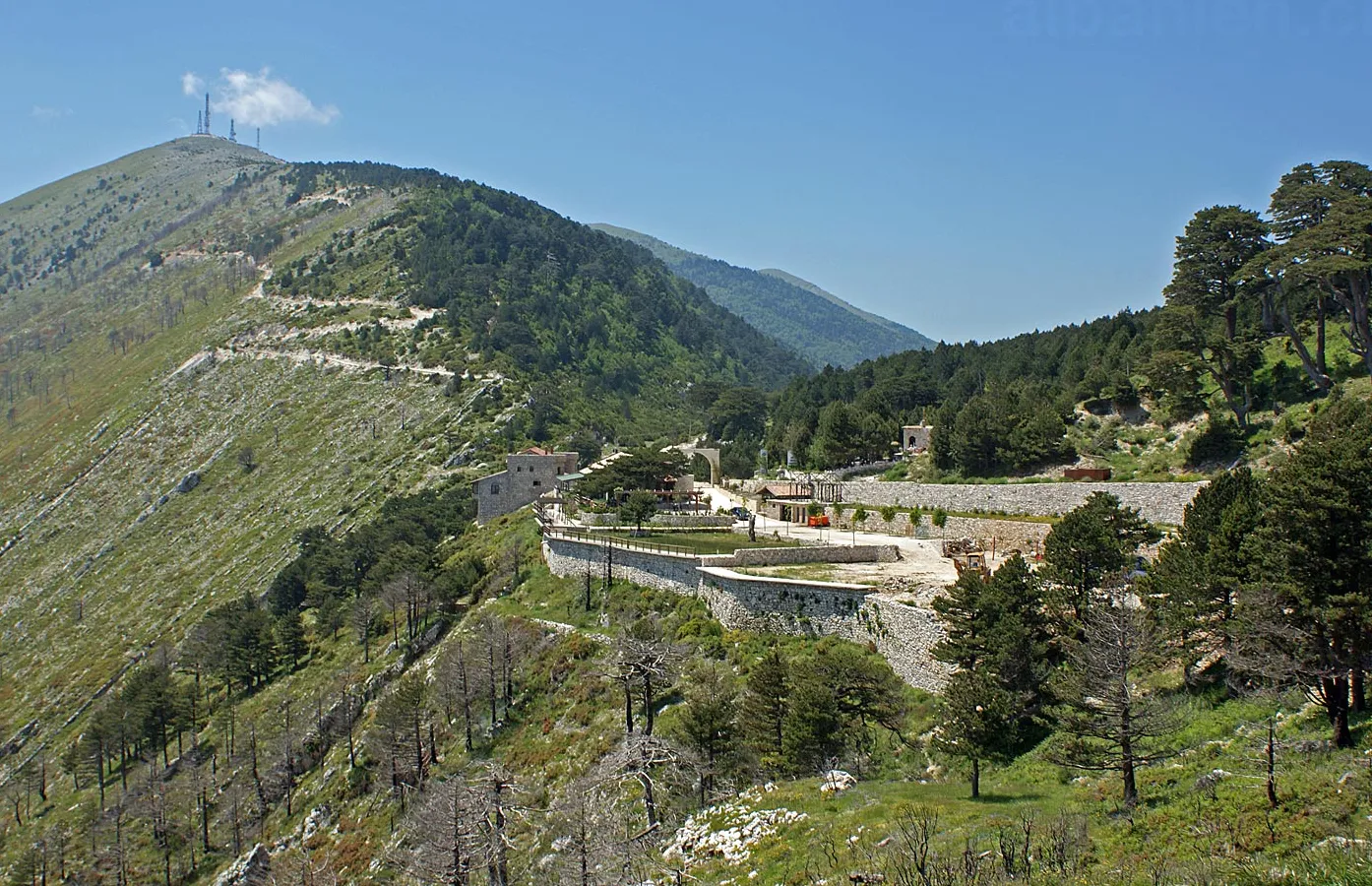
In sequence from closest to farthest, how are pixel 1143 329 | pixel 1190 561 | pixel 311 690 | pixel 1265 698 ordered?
pixel 1265 698
pixel 1190 561
pixel 311 690
pixel 1143 329

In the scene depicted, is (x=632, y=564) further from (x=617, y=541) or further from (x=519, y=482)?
(x=519, y=482)

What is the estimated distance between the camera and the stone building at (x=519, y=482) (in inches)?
2960

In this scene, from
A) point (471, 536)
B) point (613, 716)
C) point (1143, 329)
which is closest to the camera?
point (613, 716)

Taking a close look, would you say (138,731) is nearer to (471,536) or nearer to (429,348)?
(471,536)

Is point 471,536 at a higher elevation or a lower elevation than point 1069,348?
lower

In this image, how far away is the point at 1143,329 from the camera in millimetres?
64125

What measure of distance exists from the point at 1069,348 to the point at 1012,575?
165ft

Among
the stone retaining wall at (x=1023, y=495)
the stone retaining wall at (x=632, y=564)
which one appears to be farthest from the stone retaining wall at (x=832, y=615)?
the stone retaining wall at (x=1023, y=495)

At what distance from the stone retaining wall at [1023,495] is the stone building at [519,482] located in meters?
27.4

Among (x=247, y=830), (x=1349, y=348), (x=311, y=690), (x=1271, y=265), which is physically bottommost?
(x=247, y=830)

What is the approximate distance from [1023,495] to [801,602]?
54.3ft

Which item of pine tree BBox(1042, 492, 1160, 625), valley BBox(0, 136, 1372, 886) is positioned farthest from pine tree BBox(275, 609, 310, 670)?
pine tree BBox(1042, 492, 1160, 625)

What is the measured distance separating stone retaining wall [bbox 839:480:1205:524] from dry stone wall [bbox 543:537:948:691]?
27.5 ft

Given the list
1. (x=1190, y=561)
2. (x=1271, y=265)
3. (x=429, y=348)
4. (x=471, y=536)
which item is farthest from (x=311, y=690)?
(x=429, y=348)
